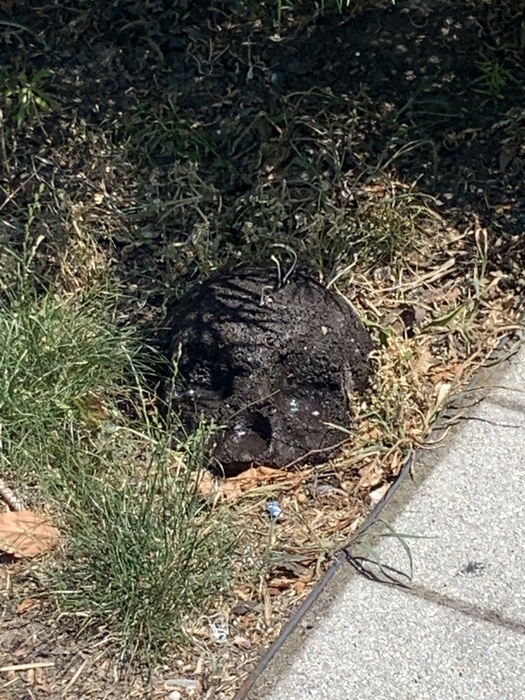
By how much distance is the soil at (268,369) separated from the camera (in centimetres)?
357

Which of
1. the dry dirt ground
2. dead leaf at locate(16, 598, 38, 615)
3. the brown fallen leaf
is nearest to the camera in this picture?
dead leaf at locate(16, 598, 38, 615)

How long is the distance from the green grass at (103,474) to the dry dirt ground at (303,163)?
31 centimetres

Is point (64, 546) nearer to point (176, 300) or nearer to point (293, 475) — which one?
point (293, 475)

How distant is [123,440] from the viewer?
3.53 meters

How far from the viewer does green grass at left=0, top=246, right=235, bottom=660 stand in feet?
9.52

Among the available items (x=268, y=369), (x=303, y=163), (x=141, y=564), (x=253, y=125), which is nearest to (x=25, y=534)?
(x=141, y=564)

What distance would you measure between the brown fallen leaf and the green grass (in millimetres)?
44

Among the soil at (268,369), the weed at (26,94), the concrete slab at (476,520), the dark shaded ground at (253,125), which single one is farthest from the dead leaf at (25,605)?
the weed at (26,94)

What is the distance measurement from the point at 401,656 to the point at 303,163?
7.05ft

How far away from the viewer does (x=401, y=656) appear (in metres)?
2.87

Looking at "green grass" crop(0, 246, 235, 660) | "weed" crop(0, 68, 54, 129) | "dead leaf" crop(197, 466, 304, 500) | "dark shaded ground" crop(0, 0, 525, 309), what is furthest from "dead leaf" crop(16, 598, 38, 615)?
"weed" crop(0, 68, 54, 129)

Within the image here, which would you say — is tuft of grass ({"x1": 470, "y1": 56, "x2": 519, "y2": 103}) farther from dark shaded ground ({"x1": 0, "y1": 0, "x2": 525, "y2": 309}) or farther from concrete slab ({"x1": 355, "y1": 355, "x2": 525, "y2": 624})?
concrete slab ({"x1": 355, "y1": 355, "x2": 525, "y2": 624})

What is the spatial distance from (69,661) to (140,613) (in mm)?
216

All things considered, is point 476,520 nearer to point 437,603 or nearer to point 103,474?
point 437,603
